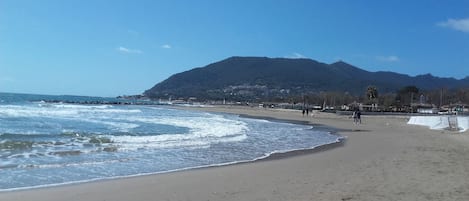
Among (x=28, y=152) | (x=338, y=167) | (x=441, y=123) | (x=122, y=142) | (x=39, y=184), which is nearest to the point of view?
(x=39, y=184)

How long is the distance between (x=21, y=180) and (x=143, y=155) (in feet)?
18.1

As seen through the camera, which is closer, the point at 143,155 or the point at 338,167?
the point at 338,167

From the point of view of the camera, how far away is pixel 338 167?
41.5ft

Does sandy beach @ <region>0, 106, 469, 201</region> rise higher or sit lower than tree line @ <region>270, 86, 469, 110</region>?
lower

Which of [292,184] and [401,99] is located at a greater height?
[401,99]

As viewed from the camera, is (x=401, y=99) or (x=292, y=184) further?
(x=401, y=99)

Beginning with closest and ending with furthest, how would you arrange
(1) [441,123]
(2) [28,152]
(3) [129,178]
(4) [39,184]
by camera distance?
1. (4) [39,184]
2. (3) [129,178]
3. (2) [28,152]
4. (1) [441,123]

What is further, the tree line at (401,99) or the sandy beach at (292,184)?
the tree line at (401,99)

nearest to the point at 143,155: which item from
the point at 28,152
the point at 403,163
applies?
the point at 28,152

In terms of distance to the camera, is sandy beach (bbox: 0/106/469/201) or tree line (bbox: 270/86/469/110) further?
tree line (bbox: 270/86/469/110)

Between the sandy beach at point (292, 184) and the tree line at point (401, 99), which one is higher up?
the tree line at point (401, 99)

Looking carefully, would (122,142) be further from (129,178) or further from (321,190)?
(321,190)

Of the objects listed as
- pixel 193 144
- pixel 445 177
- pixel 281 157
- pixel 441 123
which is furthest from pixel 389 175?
pixel 441 123

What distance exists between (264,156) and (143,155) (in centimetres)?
395
